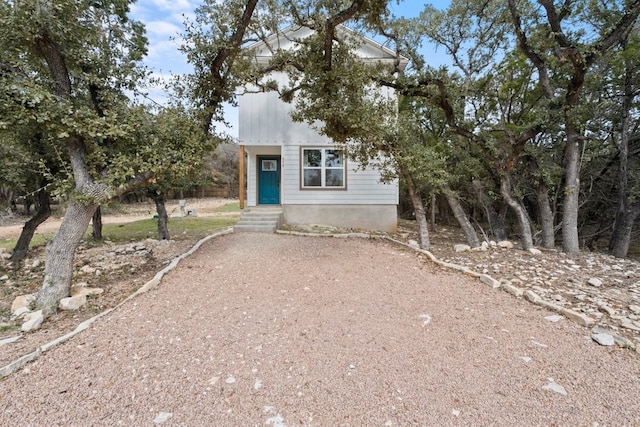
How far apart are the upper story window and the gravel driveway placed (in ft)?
20.9

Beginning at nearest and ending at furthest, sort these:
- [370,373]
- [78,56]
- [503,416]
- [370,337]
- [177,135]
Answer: [503,416] < [370,373] < [370,337] < [78,56] < [177,135]

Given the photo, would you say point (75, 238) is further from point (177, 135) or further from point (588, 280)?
point (588, 280)

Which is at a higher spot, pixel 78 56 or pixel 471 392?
pixel 78 56

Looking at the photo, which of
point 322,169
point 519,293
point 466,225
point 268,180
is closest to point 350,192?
point 322,169

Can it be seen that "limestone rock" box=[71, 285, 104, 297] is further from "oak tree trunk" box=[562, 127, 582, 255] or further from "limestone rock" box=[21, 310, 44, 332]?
"oak tree trunk" box=[562, 127, 582, 255]

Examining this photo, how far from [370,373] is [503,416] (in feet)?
2.94

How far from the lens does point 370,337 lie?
2980 mm

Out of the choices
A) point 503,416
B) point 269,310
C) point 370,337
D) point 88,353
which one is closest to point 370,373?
point 370,337

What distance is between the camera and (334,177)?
1027 cm

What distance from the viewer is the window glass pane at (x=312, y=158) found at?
1020cm

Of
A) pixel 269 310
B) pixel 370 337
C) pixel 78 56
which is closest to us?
pixel 370 337

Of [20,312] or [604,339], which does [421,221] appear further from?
[20,312]

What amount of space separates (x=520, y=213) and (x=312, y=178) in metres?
5.88

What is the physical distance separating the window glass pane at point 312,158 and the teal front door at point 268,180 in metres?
1.52
